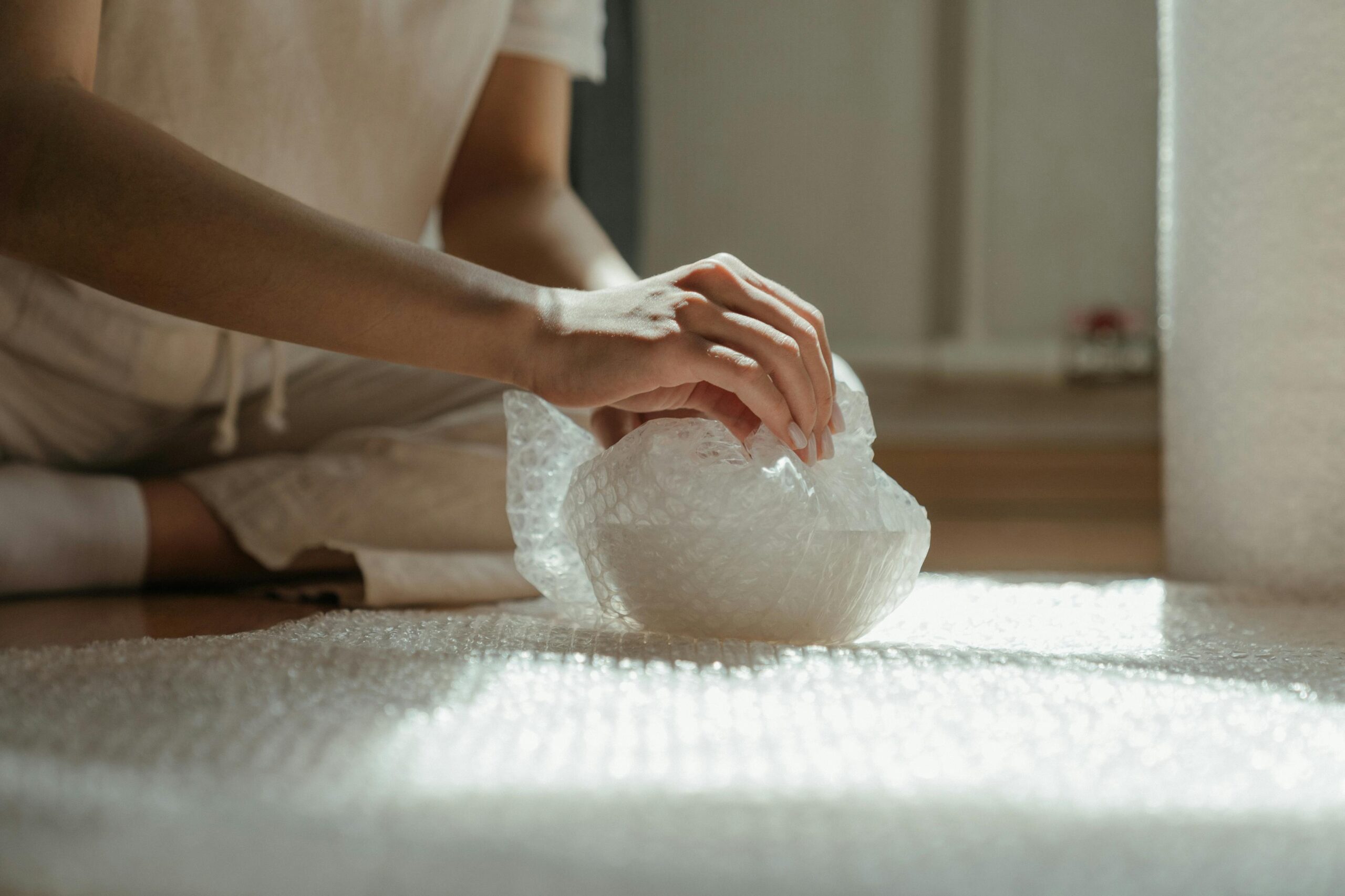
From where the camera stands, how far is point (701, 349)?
47 centimetres

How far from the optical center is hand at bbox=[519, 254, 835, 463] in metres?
0.47

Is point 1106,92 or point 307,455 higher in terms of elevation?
point 1106,92

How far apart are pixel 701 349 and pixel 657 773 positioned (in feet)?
0.75

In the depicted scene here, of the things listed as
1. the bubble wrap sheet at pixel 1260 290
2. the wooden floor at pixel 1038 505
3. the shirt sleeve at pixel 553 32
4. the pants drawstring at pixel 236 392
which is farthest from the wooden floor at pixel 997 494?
the shirt sleeve at pixel 553 32

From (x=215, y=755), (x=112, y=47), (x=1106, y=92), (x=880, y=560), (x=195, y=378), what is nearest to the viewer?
Result: (x=215, y=755)

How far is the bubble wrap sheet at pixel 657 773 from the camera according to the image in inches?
9.2

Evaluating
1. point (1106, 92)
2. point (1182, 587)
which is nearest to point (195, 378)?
point (1182, 587)

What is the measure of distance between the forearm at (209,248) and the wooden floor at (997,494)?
18cm

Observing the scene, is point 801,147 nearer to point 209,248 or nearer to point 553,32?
point 553,32

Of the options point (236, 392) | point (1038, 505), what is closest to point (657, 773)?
point (236, 392)

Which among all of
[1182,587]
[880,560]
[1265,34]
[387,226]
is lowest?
[1182,587]

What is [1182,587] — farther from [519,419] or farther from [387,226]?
[387,226]

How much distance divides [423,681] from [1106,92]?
2.57 m

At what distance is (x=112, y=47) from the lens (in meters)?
0.69
